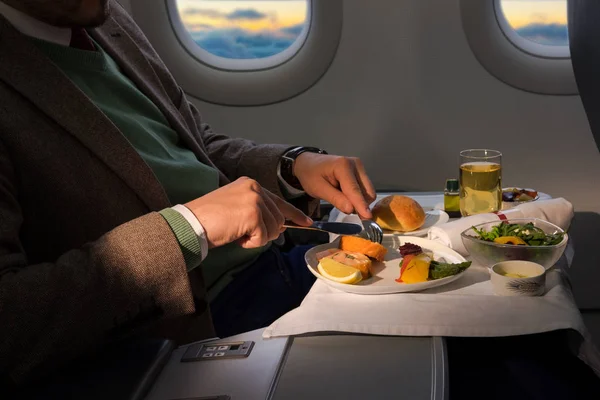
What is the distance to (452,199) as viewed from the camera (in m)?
1.43

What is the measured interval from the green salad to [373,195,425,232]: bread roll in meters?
0.17

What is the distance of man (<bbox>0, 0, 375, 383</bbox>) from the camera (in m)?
0.84

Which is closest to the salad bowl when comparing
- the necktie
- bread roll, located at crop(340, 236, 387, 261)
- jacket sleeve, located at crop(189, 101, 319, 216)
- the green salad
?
the green salad

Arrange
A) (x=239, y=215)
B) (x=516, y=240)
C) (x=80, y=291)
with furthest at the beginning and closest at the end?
(x=516, y=240)
(x=239, y=215)
(x=80, y=291)

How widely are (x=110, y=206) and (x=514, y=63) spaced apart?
1489 millimetres

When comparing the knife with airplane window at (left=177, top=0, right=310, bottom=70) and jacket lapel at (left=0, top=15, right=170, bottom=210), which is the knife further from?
airplane window at (left=177, top=0, right=310, bottom=70)

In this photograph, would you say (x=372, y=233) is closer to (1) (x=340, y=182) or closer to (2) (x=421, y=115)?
(1) (x=340, y=182)

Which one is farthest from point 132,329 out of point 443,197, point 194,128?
point 443,197

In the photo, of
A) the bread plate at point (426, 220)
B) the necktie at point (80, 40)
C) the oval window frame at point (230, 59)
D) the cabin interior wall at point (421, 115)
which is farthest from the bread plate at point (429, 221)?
the oval window frame at point (230, 59)

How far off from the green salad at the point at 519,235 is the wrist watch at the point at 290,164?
0.47m

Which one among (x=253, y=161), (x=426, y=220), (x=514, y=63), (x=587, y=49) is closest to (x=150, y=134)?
(x=253, y=161)

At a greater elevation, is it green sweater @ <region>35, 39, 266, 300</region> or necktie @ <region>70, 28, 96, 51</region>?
necktie @ <region>70, 28, 96, 51</region>

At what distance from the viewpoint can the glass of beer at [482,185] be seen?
1.31m

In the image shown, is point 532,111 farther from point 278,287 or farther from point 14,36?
point 14,36
